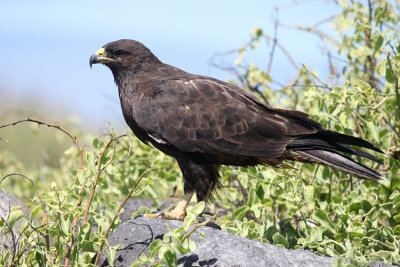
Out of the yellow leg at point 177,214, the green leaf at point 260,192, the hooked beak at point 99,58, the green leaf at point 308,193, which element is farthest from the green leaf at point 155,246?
the hooked beak at point 99,58

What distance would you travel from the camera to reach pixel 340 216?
4574 millimetres

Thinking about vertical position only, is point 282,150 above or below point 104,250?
above

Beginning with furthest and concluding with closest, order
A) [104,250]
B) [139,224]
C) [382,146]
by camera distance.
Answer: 1. [382,146]
2. [139,224]
3. [104,250]

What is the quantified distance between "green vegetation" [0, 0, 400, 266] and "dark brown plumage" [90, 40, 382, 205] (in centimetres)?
26

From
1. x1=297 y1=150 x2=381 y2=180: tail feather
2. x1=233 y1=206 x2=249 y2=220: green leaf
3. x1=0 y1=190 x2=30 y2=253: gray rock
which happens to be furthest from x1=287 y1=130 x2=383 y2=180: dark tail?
x1=0 y1=190 x2=30 y2=253: gray rock

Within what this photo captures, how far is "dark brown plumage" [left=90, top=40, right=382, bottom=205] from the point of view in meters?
4.77

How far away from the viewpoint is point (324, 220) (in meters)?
4.48

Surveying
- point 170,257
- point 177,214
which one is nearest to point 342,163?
point 177,214

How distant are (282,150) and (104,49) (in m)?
2.11

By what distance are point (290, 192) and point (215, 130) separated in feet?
2.74

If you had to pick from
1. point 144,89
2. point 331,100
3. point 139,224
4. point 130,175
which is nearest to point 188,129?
point 144,89

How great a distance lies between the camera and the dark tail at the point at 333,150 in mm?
4504

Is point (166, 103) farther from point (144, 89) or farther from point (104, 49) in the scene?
point (104, 49)

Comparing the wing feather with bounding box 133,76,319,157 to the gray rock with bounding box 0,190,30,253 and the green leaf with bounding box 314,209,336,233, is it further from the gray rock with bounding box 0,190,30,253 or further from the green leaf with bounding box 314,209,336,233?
the gray rock with bounding box 0,190,30,253
